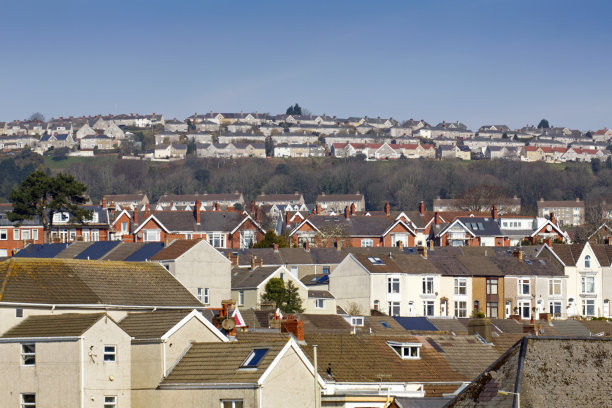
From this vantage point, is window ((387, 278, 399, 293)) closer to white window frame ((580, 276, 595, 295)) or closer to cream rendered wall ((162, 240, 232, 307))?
white window frame ((580, 276, 595, 295))

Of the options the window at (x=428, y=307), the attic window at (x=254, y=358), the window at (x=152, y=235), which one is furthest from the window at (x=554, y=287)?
the attic window at (x=254, y=358)

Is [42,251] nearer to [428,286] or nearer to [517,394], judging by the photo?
[428,286]

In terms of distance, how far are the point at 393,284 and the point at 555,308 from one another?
11.7 metres

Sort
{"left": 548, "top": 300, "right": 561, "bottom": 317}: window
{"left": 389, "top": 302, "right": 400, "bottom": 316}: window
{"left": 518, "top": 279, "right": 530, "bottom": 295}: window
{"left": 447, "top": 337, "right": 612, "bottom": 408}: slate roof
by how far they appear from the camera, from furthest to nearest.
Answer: {"left": 548, "top": 300, "right": 561, "bottom": 317}: window
{"left": 518, "top": 279, "right": 530, "bottom": 295}: window
{"left": 389, "top": 302, "right": 400, "bottom": 316}: window
{"left": 447, "top": 337, "right": 612, "bottom": 408}: slate roof

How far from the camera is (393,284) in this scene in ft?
266

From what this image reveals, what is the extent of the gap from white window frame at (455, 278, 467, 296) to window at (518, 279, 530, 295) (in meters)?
3.31

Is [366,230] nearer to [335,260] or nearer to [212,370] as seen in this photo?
[335,260]

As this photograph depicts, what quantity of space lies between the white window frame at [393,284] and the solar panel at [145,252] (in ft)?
47.3

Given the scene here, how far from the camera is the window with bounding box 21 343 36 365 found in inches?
1331

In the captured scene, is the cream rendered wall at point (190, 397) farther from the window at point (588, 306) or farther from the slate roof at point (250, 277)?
the window at point (588, 306)

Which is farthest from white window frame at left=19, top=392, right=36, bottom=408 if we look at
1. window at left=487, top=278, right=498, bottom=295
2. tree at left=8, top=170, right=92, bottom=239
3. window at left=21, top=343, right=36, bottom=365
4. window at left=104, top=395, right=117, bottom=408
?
tree at left=8, top=170, right=92, bottom=239

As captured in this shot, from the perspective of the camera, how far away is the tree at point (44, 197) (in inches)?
4043

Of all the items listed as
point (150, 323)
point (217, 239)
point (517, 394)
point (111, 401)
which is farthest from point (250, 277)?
point (517, 394)

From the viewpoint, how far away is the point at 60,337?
110ft
